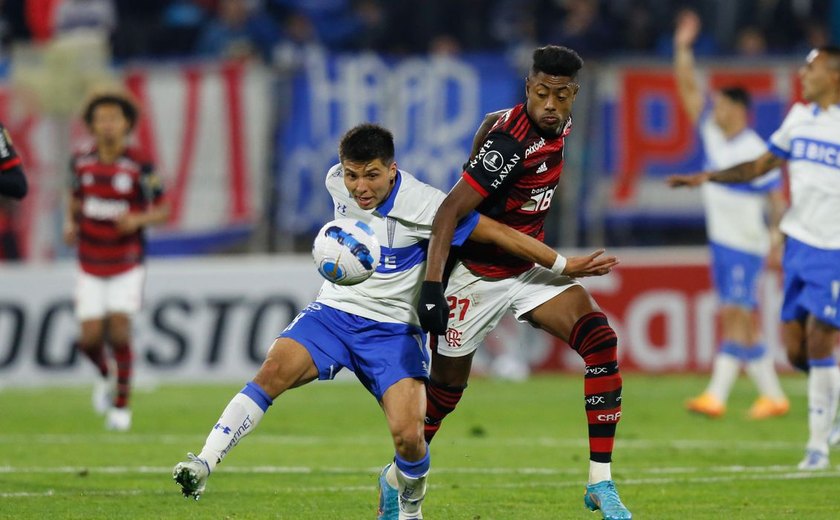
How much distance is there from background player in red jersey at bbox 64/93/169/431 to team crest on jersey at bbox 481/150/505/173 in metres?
5.76

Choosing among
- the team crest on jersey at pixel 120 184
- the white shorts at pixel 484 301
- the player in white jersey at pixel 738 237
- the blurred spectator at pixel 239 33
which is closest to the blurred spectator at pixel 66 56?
the blurred spectator at pixel 239 33

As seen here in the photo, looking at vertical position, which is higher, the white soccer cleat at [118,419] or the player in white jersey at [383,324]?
the player in white jersey at [383,324]

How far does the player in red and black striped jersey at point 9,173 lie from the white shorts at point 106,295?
166 inches

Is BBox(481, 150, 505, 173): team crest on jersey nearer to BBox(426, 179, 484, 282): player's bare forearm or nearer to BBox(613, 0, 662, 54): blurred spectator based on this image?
BBox(426, 179, 484, 282): player's bare forearm

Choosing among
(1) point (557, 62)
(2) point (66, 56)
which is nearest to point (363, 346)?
(1) point (557, 62)

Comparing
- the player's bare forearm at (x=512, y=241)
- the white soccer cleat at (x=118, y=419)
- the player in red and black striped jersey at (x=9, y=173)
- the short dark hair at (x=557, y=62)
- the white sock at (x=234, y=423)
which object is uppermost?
the short dark hair at (x=557, y=62)

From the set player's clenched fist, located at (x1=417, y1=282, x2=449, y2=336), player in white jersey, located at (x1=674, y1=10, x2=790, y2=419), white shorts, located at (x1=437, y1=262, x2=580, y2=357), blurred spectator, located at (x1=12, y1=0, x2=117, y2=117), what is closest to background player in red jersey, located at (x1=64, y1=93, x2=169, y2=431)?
blurred spectator, located at (x1=12, y1=0, x2=117, y2=117)

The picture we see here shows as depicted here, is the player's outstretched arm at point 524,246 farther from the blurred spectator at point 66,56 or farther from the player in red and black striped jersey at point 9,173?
the blurred spectator at point 66,56

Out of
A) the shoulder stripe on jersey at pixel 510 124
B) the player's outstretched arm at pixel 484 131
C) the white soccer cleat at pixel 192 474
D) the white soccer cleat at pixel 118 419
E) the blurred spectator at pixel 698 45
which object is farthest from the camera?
the blurred spectator at pixel 698 45

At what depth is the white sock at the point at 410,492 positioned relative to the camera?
702cm

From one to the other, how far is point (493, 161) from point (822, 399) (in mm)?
3453

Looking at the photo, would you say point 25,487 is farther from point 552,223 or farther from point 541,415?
point 552,223

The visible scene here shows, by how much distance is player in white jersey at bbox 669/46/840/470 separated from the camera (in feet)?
31.2

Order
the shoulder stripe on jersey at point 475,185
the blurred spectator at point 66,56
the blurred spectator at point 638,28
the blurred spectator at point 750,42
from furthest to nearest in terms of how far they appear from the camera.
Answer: the blurred spectator at point 638,28 → the blurred spectator at point 750,42 → the blurred spectator at point 66,56 → the shoulder stripe on jersey at point 475,185
